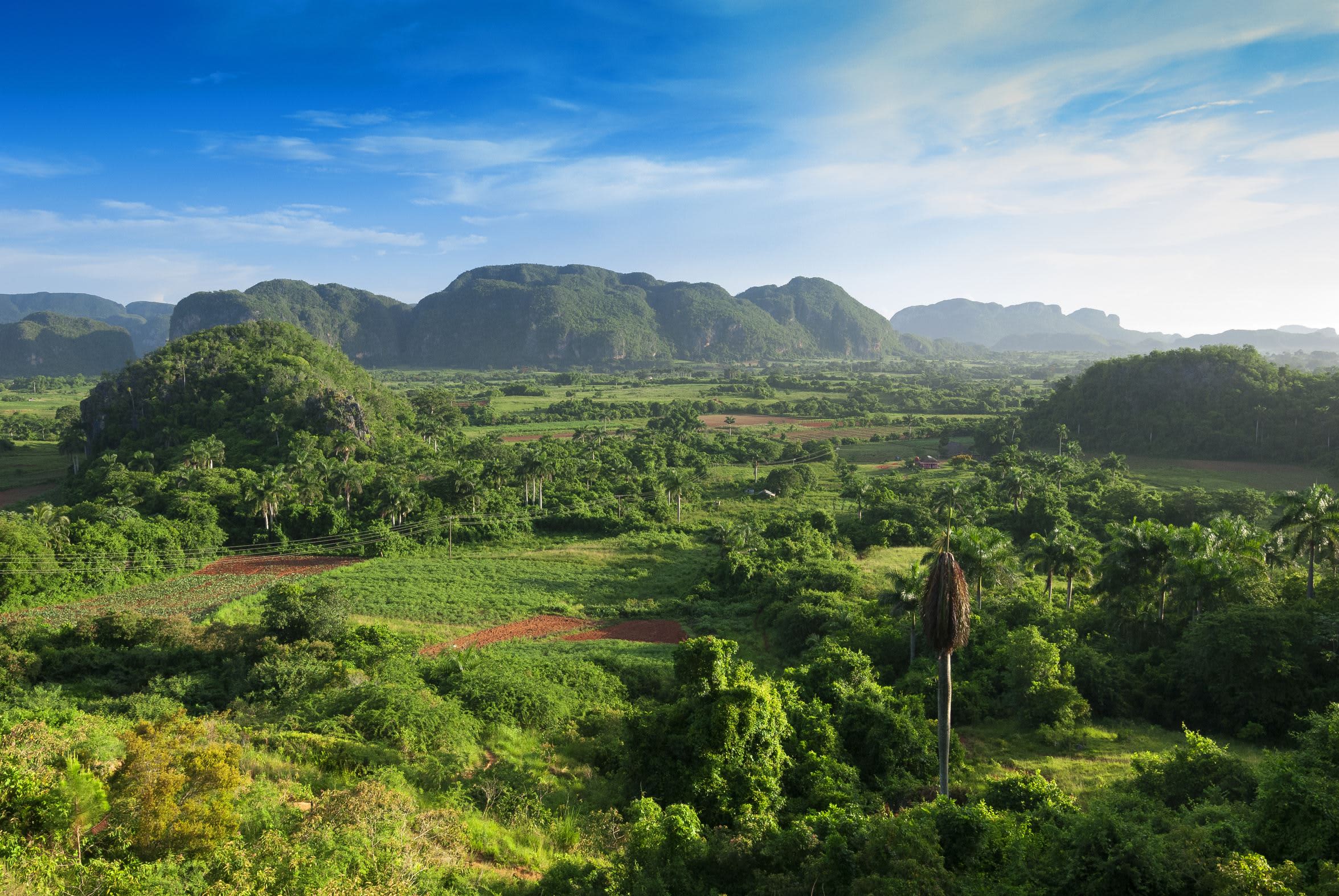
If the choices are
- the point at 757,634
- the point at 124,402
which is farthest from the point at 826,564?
the point at 124,402

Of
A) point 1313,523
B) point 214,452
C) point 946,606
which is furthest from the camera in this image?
point 214,452

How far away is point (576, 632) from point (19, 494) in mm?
65039

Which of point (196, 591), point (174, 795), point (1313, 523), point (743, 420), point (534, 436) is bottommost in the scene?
point (196, 591)

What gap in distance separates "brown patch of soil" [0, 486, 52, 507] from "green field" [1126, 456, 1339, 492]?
108870mm

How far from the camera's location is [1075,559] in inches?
1237

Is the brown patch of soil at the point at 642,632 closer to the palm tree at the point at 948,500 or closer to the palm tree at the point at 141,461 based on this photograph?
the palm tree at the point at 948,500

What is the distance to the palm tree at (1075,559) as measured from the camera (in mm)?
31484

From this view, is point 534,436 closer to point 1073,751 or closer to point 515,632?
point 515,632

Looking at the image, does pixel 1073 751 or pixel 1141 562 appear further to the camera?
pixel 1141 562

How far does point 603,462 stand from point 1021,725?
5373 cm

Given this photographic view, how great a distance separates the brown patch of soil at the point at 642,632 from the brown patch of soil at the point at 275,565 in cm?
2080

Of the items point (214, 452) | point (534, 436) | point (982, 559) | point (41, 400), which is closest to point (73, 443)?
point (214, 452)

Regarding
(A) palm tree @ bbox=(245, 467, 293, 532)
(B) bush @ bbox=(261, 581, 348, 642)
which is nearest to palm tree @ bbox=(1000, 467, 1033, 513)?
(B) bush @ bbox=(261, 581, 348, 642)

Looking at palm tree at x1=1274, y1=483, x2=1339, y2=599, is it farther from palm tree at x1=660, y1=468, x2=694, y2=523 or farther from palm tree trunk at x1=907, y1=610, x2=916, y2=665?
palm tree at x1=660, y1=468, x2=694, y2=523
